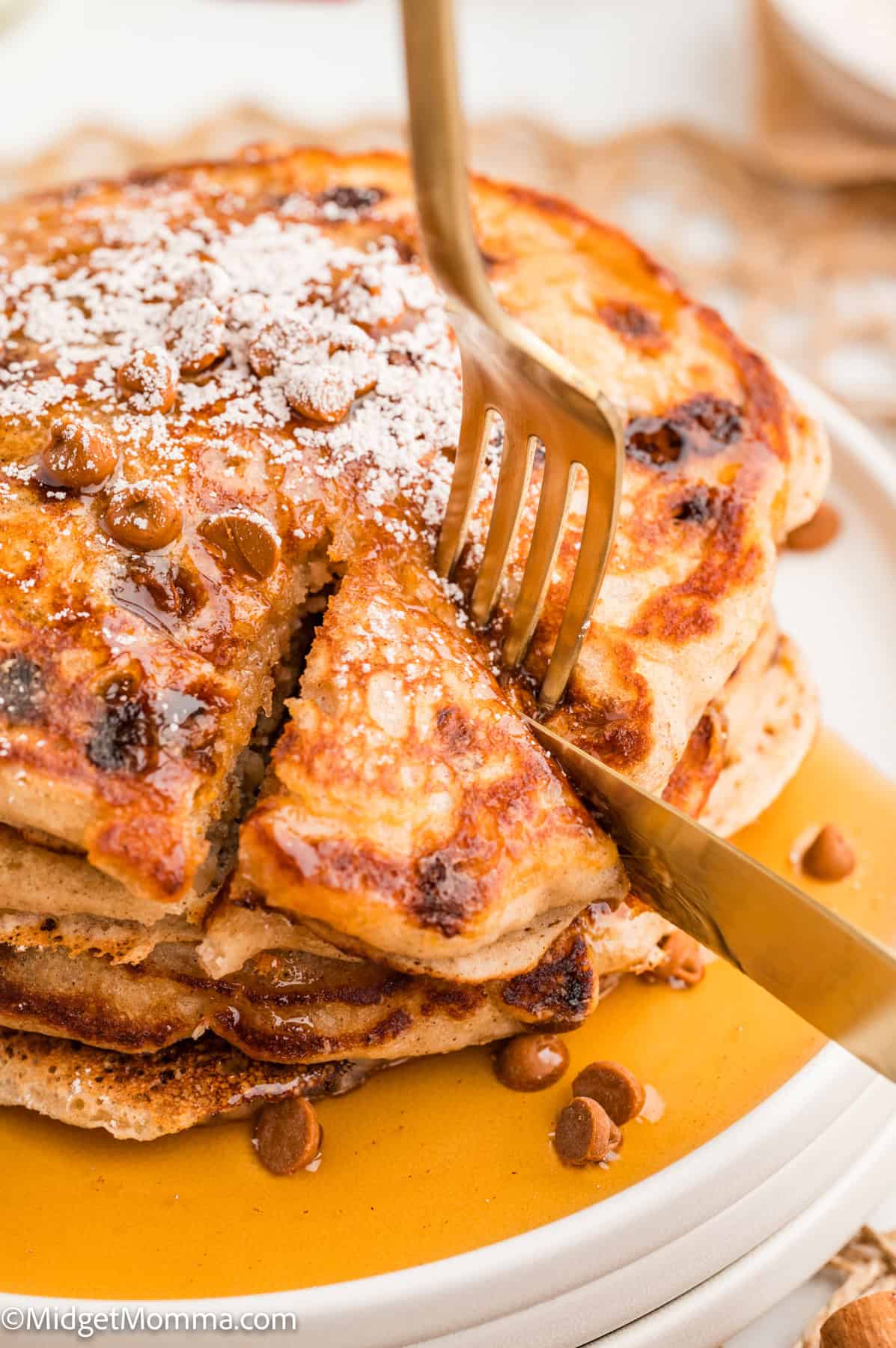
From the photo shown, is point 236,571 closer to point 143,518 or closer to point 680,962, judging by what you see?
point 143,518

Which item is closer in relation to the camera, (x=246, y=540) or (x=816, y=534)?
(x=246, y=540)

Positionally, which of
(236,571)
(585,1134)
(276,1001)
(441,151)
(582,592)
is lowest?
(276,1001)

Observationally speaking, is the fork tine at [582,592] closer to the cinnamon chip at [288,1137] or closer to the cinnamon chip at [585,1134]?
the cinnamon chip at [585,1134]

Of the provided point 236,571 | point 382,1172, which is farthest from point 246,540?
point 382,1172

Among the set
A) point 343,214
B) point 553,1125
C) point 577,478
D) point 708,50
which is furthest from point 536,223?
point 708,50

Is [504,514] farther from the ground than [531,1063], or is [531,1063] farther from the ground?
[504,514]

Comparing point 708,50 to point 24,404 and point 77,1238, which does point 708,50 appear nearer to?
point 24,404

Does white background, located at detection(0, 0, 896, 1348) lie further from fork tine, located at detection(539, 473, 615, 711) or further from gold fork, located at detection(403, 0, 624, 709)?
fork tine, located at detection(539, 473, 615, 711)
